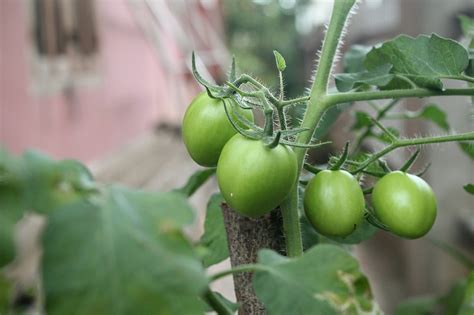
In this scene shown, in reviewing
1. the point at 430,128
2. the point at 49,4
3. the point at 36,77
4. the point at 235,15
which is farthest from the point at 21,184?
the point at 235,15

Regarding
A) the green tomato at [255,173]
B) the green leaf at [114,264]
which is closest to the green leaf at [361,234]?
the green tomato at [255,173]

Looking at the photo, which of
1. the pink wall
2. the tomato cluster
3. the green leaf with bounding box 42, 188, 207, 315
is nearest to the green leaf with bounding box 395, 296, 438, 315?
the tomato cluster

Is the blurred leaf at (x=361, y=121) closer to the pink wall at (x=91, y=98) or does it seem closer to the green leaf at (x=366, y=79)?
the green leaf at (x=366, y=79)

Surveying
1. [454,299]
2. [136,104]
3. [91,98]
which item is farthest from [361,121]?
[136,104]

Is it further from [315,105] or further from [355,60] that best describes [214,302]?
[355,60]

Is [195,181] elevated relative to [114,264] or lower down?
lower down

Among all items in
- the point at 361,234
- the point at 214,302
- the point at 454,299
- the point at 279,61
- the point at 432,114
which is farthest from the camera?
the point at 454,299

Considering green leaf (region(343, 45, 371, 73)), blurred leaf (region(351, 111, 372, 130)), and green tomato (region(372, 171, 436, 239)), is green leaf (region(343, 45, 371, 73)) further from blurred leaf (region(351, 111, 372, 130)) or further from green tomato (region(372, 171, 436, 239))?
green tomato (region(372, 171, 436, 239))
